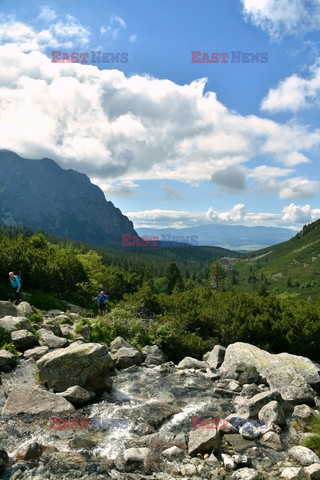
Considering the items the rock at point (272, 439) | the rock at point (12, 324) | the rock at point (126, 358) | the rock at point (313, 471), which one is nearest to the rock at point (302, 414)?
the rock at point (272, 439)

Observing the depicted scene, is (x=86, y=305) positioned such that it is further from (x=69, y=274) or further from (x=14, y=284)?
(x=14, y=284)

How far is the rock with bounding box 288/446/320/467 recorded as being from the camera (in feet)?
30.1

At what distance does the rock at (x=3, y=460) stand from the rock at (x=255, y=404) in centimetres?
755

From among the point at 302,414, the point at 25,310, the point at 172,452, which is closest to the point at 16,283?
the point at 25,310

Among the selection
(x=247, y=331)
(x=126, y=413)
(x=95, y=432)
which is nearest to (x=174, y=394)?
(x=126, y=413)

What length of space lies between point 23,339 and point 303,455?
13.1m

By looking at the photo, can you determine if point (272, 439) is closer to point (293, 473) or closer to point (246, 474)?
point (293, 473)

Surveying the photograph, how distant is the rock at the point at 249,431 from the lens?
10391 mm

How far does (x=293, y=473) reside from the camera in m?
8.50

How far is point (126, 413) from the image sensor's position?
11.8 m

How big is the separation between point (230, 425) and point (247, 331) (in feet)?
42.3

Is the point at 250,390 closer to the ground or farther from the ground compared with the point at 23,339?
Answer: closer to the ground

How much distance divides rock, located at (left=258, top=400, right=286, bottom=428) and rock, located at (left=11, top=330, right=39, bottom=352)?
1135 cm

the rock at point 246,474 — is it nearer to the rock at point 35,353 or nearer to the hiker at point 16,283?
the rock at point 35,353
